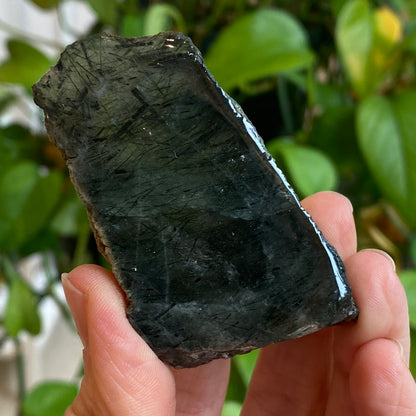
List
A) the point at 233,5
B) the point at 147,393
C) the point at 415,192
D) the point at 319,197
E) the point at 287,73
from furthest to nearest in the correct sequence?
1. the point at 233,5
2. the point at 287,73
3. the point at 415,192
4. the point at 319,197
5. the point at 147,393

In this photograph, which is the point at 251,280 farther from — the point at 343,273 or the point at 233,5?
the point at 233,5

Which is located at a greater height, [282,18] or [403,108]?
[282,18]

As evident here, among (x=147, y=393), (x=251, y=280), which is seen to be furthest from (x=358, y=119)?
(x=147, y=393)

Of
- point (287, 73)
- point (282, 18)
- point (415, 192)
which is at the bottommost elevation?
point (415, 192)

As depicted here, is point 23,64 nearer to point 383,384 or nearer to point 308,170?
point 308,170

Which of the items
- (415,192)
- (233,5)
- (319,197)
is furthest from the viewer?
(233,5)

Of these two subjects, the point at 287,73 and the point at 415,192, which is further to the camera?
the point at 287,73

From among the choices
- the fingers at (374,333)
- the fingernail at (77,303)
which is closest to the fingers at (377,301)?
the fingers at (374,333)

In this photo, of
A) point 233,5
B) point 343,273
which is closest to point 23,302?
point 343,273

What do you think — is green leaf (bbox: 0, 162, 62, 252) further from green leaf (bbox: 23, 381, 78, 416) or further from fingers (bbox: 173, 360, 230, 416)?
fingers (bbox: 173, 360, 230, 416)
